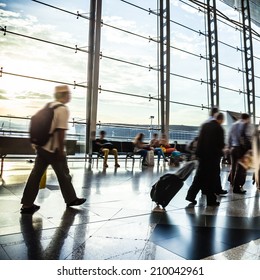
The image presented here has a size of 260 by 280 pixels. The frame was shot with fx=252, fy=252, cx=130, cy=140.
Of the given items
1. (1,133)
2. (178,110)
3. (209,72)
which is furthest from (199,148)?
(209,72)

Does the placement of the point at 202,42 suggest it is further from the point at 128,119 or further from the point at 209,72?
the point at 128,119

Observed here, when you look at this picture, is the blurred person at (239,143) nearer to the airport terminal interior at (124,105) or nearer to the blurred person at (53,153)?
the airport terminal interior at (124,105)

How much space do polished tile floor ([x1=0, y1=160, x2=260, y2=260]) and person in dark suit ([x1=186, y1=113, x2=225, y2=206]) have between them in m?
0.27

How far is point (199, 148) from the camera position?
324 cm

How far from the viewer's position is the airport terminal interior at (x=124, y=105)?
203 cm

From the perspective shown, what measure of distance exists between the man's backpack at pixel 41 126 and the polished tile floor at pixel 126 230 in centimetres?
76

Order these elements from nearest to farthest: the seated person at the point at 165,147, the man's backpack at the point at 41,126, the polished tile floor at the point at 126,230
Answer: the polished tile floor at the point at 126,230 < the man's backpack at the point at 41,126 < the seated person at the point at 165,147

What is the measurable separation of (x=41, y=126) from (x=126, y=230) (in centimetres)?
129

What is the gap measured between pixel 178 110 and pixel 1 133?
6709 mm

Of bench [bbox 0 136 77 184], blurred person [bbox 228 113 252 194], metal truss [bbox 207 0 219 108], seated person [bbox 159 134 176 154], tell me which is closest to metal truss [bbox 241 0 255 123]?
metal truss [bbox 207 0 219 108]

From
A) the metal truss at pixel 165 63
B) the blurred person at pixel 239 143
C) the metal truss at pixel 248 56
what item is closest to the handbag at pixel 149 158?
the metal truss at pixel 165 63

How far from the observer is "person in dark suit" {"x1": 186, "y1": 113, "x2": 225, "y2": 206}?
318 cm

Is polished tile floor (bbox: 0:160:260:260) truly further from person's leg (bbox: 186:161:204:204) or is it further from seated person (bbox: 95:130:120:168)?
seated person (bbox: 95:130:120:168)
